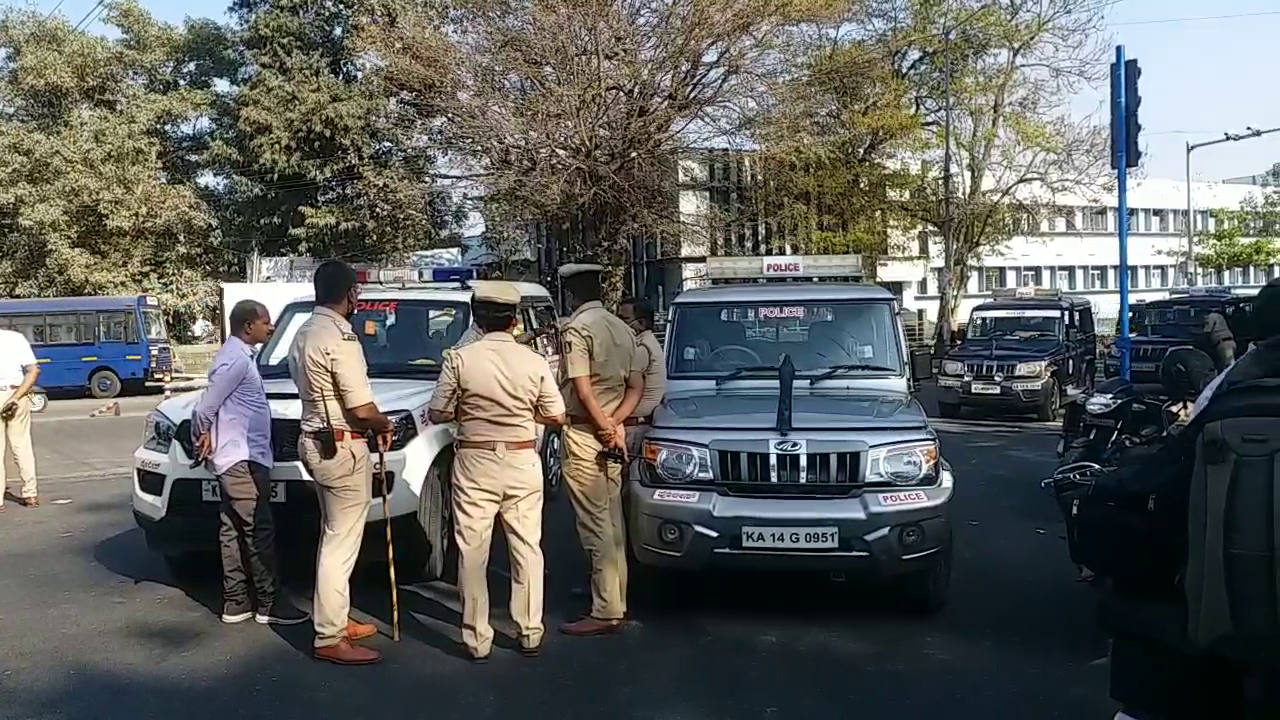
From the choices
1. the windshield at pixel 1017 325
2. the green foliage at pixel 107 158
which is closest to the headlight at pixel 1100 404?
the windshield at pixel 1017 325

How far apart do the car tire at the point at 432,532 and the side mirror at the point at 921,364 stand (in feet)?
10.3

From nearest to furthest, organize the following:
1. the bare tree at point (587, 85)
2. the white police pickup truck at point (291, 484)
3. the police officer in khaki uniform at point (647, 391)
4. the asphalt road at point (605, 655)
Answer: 1. the asphalt road at point (605, 655)
2. the police officer in khaki uniform at point (647, 391)
3. the white police pickup truck at point (291, 484)
4. the bare tree at point (587, 85)

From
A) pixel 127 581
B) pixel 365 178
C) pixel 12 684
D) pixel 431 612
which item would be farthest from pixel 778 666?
pixel 365 178

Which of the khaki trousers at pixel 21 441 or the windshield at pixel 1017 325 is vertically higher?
the windshield at pixel 1017 325

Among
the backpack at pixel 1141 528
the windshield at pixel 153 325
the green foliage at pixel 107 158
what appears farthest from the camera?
the green foliage at pixel 107 158

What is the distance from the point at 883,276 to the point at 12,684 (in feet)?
137

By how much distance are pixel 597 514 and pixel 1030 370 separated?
12909mm

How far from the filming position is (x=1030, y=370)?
18.0m

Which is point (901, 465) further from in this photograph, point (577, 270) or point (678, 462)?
point (577, 270)

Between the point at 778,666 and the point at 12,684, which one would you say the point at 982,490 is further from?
the point at 12,684

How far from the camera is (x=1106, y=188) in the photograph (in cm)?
3691

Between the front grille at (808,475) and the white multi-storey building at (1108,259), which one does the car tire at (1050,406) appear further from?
the white multi-storey building at (1108,259)

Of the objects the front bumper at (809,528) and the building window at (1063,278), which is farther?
the building window at (1063,278)

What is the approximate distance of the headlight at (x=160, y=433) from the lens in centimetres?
734
